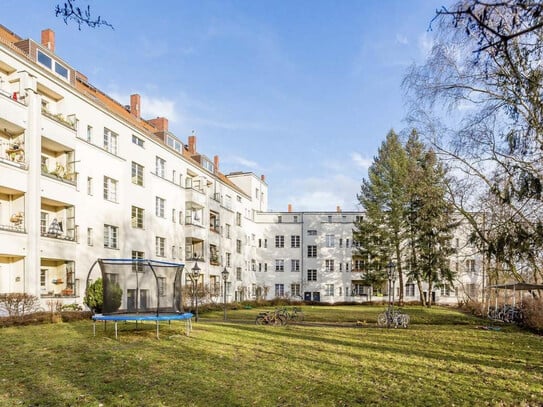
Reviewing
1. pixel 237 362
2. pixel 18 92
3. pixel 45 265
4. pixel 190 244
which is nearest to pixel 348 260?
pixel 190 244

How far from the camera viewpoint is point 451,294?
171 feet

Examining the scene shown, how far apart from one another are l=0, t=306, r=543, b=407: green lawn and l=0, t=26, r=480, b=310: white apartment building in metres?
8.17

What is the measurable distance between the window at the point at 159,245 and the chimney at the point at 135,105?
10.5m

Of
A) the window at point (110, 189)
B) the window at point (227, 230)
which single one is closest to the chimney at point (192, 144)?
the window at point (227, 230)

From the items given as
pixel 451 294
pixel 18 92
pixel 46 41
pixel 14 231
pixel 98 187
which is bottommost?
pixel 451 294

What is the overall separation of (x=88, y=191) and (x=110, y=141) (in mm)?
4280

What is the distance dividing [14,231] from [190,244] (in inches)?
788

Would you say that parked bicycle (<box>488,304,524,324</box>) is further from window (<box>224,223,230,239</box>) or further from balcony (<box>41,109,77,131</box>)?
window (<box>224,223,230,239</box>)

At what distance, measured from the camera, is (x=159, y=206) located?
34875 millimetres

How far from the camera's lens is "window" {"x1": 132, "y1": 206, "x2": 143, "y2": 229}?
31172 millimetres

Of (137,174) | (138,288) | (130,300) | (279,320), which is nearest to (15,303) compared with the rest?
(130,300)

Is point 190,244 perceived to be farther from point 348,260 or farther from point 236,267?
point 348,260

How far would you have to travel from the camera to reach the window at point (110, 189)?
28319 millimetres

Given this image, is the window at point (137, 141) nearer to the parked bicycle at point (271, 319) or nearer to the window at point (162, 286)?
the parked bicycle at point (271, 319)
